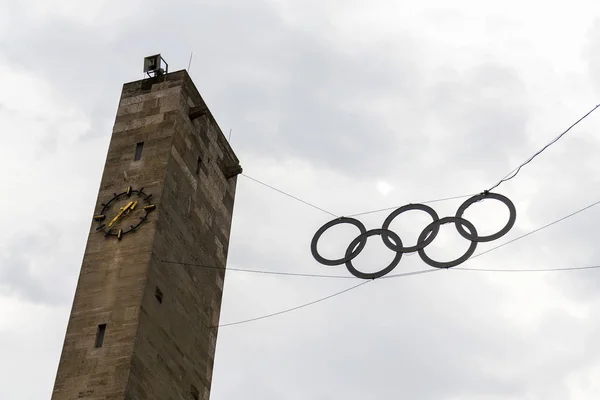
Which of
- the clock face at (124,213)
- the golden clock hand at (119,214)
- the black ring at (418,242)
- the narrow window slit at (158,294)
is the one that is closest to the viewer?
the black ring at (418,242)

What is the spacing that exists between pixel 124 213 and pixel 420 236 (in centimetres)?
1219

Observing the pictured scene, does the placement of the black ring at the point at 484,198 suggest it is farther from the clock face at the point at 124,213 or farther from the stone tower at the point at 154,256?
the clock face at the point at 124,213

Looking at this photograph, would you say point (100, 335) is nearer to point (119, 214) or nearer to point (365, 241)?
point (119, 214)

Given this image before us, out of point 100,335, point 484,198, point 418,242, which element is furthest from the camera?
point 100,335

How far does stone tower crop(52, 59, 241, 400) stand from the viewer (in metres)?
40.0

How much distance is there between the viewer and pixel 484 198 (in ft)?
119

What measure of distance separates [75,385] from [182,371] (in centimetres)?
479

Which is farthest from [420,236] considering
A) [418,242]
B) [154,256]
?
[154,256]

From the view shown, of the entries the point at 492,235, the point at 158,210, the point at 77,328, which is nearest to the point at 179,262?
the point at 158,210

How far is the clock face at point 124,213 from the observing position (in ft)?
142

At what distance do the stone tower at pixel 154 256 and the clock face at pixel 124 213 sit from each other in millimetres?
48

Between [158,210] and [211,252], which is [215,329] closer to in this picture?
[211,252]

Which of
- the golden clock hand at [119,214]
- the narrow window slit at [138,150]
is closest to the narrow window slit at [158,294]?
the golden clock hand at [119,214]

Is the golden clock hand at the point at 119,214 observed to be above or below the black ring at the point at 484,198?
above
